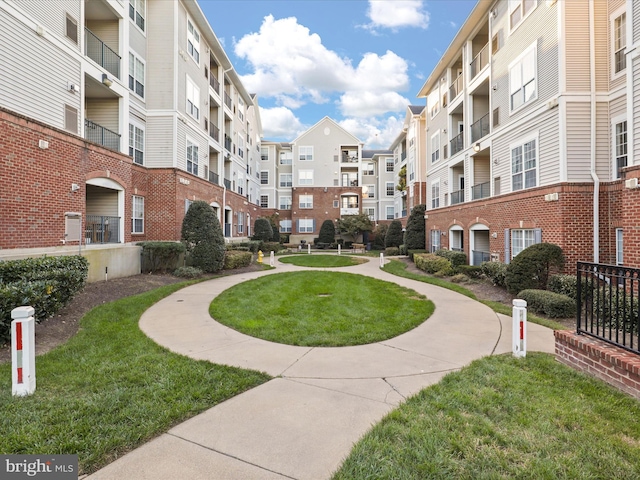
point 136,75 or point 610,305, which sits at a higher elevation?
point 136,75

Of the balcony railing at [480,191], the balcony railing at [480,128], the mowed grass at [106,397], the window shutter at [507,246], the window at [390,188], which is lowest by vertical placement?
the mowed grass at [106,397]

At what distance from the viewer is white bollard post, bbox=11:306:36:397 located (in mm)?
3709

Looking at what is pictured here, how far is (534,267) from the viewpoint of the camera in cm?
1000

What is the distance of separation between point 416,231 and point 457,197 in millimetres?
6034

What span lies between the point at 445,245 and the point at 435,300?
11.5 metres

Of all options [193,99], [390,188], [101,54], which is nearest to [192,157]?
[193,99]

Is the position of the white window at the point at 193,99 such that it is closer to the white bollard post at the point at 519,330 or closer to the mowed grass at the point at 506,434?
the white bollard post at the point at 519,330

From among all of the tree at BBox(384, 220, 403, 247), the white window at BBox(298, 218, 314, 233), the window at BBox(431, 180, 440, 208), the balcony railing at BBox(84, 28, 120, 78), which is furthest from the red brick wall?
the white window at BBox(298, 218, 314, 233)

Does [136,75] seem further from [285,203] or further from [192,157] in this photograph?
[285,203]

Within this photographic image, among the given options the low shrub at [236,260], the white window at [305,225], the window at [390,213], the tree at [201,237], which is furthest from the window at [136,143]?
the window at [390,213]

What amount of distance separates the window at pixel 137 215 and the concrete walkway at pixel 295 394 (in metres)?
9.61

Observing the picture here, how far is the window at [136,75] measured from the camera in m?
15.5

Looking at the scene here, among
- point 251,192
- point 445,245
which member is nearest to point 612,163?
point 445,245

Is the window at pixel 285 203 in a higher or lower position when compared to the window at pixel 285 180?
lower
